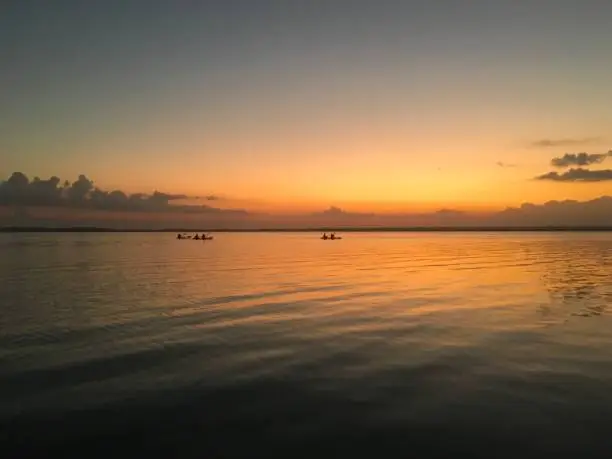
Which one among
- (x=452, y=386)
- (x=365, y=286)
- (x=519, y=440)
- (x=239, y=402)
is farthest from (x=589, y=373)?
(x=365, y=286)

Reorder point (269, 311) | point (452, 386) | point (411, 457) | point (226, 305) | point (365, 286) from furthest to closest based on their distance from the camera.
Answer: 1. point (365, 286)
2. point (226, 305)
3. point (269, 311)
4. point (452, 386)
5. point (411, 457)

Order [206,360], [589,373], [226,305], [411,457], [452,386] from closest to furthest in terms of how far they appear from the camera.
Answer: [411,457]
[452,386]
[589,373]
[206,360]
[226,305]

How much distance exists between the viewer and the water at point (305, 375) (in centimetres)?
1030

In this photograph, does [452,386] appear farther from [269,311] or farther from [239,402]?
[269,311]

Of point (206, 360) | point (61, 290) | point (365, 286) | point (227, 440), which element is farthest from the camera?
point (365, 286)

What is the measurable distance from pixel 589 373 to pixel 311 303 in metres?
17.3

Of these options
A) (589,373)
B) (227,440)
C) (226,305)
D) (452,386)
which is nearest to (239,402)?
(227,440)

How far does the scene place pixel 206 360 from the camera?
16.5 m

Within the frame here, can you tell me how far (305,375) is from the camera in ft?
48.8

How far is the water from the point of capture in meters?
10.3

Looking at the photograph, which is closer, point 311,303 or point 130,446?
point 130,446

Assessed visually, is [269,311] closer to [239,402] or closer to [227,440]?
[239,402]

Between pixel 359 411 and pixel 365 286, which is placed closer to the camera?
pixel 359 411

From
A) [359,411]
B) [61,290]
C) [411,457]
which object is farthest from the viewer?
[61,290]
